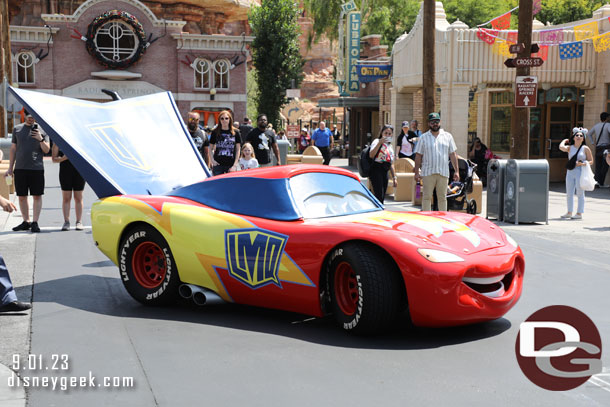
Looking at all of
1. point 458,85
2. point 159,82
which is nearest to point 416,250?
point 458,85

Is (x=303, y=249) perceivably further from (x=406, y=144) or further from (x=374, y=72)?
(x=374, y=72)

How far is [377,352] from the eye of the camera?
5.77 m

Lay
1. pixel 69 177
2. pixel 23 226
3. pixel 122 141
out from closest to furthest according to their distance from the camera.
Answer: pixel 122 141 → pixel 69 177 → pixel 23 226

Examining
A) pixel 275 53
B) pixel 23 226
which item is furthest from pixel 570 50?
pixel 275 53

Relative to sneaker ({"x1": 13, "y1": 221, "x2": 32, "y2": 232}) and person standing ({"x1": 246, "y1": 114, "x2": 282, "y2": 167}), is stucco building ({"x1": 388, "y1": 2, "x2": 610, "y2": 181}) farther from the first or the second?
sneaker ({"x1": 13, "y1": 221, "x2": 32, "y2": 232})

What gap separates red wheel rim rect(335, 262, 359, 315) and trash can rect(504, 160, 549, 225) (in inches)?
329

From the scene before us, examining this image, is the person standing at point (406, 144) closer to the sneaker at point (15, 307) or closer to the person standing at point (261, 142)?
the person standing at point (261, 142)

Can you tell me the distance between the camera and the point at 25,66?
48594 mm

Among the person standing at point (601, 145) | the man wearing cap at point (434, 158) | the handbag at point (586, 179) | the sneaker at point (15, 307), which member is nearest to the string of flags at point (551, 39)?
the person standing at point (601, 145)

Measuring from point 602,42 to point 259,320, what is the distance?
1985 centimetres

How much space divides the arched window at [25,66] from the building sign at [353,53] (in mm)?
22452

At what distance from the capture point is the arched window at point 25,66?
160 feet

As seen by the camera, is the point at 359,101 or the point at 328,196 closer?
the point at 328,196

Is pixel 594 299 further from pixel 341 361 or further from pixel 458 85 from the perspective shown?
pixel 458 85
